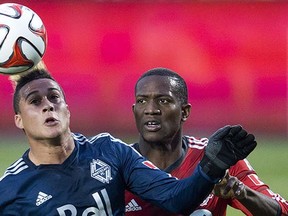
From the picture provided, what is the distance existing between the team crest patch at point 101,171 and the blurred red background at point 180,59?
932 centimetres

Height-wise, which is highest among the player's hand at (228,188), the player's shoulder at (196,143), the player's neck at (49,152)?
the player's neck at (49,152)

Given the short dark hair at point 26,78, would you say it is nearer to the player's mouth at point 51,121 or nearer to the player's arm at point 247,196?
the player's mouth at point 51,121

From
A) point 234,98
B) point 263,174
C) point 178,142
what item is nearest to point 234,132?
point 178,142

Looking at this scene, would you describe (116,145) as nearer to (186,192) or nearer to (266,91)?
(186,192)

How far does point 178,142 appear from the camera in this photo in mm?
6816

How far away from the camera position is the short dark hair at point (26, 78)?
20.1 ft

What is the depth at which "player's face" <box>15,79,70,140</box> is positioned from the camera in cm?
593

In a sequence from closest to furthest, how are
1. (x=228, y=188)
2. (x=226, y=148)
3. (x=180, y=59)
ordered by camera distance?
1. (x=226, y=148)
2. (x=228, y=188)
3. (x=180, y=59)

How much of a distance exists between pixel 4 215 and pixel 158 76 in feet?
5.22

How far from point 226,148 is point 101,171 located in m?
0.94

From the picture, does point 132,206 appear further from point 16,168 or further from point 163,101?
point 16,168

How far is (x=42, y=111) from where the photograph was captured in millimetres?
5953

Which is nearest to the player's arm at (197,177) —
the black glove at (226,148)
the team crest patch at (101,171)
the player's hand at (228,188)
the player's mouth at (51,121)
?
the black glove at (226,148)

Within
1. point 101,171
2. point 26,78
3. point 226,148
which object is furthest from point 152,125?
point 226,148
